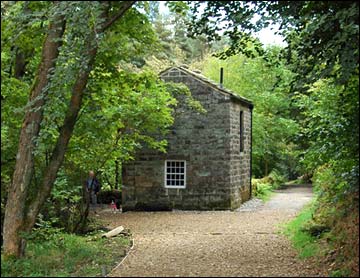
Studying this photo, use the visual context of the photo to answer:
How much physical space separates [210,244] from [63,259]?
4.13m

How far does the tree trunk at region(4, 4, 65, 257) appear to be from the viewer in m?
8.87

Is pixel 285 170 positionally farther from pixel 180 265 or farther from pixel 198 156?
pixel 180 265

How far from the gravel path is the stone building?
2.67ft

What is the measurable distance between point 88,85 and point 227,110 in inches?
432

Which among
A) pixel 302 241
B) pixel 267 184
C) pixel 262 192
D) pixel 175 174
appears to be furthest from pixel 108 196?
pixel 302 241

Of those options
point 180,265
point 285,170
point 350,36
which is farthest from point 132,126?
point 285,170

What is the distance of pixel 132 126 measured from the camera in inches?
708

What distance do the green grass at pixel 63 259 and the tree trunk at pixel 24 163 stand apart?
43 centimetres

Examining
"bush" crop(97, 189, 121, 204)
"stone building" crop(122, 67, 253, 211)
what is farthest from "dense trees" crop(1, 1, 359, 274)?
"bush" crop(97, 189, 121, 204)

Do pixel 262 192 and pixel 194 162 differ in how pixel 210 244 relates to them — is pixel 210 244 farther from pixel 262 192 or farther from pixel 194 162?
pixel 262 192

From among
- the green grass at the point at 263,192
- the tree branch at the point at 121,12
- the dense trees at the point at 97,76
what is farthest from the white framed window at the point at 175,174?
the tree branch at the point at 121,12

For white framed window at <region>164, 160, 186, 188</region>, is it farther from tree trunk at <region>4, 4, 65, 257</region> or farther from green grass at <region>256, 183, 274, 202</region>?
tree trunk at <region>4, 4, 65, 257</region>

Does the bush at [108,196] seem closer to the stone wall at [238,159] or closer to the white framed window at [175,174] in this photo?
the white framed window at [175,174]

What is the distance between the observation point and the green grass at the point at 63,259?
8227mm
